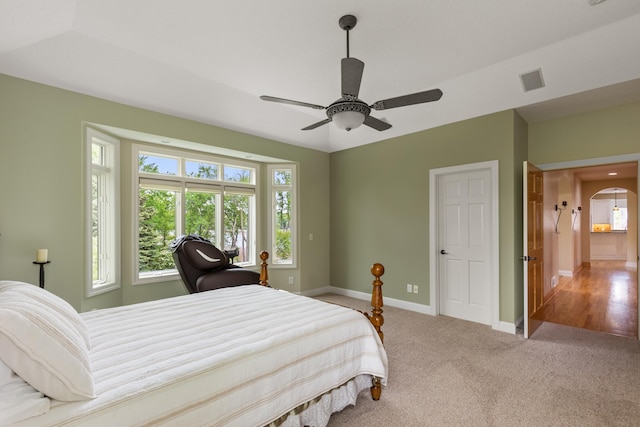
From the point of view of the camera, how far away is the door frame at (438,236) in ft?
12.6

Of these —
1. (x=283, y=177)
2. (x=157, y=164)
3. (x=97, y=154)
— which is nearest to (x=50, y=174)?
(x=97, y=154)

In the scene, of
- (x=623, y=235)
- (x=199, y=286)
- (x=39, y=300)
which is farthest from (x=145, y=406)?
(x=623, y=235)

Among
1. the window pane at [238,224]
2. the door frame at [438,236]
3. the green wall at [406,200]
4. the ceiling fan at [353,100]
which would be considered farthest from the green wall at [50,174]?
the door frame at [438,236]

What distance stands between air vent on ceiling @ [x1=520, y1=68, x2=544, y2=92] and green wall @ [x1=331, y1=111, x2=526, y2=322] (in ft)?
1.15

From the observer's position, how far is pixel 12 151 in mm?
2836

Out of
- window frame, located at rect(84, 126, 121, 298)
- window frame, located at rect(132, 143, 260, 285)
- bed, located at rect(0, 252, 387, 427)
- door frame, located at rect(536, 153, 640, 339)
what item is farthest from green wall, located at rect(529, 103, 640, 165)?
window frame, located at rect(84, 126, 121, 298)

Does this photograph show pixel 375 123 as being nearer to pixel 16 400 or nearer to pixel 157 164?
pixel 16 400

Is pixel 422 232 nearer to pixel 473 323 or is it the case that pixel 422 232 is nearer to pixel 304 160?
pixel 473 323

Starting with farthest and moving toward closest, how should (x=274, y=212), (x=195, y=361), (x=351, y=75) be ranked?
1. (x=274, y=212)
2. (x=351, y=75)
3. (x=195, y=361)

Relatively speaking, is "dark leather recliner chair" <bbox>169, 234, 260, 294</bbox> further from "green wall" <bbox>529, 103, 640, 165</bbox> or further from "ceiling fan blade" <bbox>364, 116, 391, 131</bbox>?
"green wall" <bbox>529, 103, 640, 165</bbox>

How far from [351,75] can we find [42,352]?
2.33 meters

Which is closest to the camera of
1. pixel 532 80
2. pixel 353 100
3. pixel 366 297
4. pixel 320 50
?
pixel 353 100

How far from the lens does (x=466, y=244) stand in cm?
422

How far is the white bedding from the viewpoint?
123 centimetres
